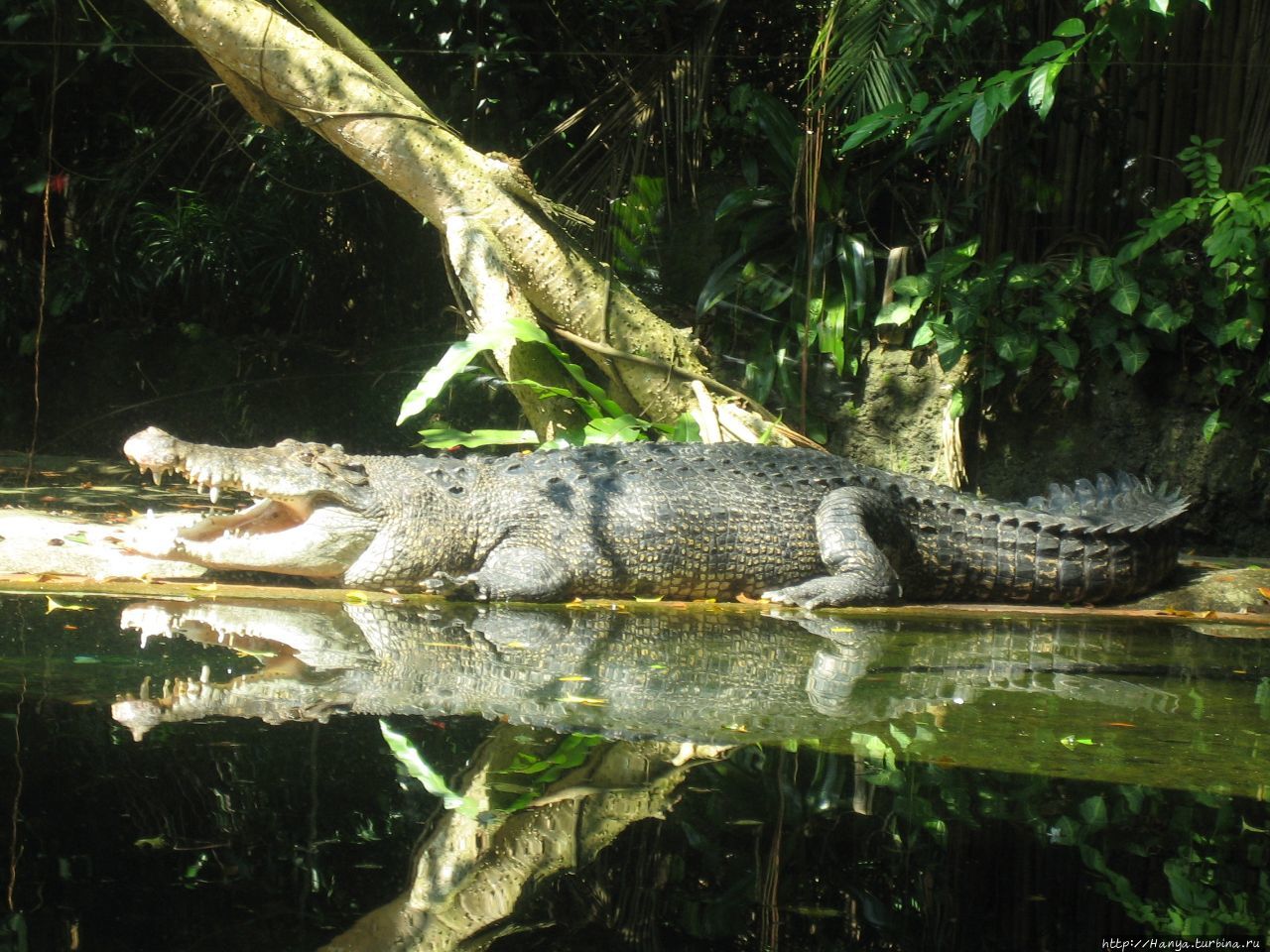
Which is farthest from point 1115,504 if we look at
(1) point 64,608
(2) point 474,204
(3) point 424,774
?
(1) point 64,608

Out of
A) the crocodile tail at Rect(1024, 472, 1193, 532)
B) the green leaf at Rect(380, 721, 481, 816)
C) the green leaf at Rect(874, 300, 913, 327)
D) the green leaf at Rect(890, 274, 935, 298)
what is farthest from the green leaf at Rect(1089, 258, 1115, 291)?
the green leaf at Rect(380, 721, 481, 816)

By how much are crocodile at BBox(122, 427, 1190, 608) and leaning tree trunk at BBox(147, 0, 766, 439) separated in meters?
1.47

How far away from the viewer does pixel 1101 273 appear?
22.5 feet

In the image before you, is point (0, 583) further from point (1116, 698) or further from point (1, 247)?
point (1, 247)

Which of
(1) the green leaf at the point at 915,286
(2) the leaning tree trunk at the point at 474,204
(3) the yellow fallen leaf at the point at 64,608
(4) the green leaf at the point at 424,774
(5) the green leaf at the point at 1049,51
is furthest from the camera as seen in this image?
(1) the green leaf at the point at 915,286

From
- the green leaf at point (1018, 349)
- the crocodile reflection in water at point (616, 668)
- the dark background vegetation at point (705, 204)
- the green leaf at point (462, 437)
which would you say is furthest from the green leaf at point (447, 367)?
the green leaf at point (1018, 349)

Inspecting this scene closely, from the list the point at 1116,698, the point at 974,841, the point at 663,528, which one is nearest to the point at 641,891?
the point at 974,841

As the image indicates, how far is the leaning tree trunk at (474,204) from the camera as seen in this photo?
23.9 ft

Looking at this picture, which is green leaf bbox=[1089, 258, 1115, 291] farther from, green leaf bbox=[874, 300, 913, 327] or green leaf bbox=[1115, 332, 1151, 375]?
green leaf bbox=[874, 300, 913, 327]

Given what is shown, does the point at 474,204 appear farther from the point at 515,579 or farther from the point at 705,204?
the point at 515,579

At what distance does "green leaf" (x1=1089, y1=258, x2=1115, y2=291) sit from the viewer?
6855mm

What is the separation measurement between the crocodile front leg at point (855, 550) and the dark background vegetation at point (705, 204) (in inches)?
68.1

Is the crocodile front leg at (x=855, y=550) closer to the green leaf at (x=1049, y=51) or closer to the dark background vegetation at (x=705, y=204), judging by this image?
the dark background vegetation at (x=705, y=204)

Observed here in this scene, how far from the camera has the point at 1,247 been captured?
10.2m
